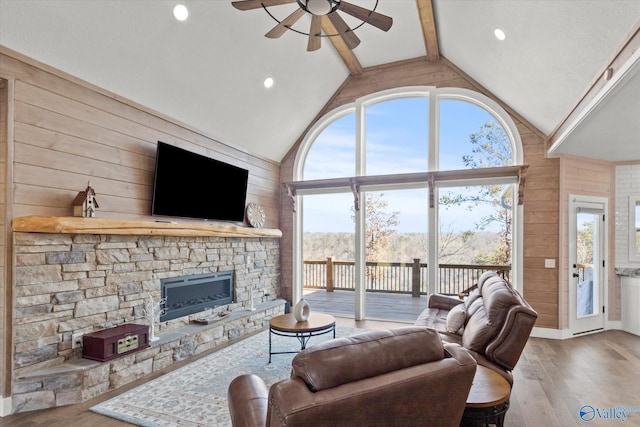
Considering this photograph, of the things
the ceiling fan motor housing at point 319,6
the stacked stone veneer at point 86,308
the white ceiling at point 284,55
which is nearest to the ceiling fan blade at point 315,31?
the ceiling fan motor housing at point 319,6

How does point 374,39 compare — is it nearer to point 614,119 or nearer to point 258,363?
point 614,119

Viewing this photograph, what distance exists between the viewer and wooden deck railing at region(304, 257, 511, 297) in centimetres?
573

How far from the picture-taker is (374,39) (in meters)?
5.49

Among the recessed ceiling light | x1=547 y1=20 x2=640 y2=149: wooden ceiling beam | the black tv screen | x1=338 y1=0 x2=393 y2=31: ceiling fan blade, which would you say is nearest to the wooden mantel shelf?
the black tv screen

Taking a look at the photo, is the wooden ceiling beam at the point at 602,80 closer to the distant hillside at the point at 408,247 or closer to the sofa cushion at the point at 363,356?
the distant hillside at the point at 408,247

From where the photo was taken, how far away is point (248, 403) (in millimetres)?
1748

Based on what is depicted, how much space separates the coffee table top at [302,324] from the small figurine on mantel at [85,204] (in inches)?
82.7

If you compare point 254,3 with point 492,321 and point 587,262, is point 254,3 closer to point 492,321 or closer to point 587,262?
point 492,321

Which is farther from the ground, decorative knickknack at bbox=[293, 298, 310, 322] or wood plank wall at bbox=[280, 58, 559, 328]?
wood plank wall at bbox=[280, 58, 559, 328]

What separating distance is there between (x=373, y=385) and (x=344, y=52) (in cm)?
533

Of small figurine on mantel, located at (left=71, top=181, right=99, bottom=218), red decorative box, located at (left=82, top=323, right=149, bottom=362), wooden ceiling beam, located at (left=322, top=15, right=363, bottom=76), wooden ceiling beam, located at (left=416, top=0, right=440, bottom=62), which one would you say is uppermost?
wooden ceiling beam, located at (left=416, top=0, right=440, bottom=62)

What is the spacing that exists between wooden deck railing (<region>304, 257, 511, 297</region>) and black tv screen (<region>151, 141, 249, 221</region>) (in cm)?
197

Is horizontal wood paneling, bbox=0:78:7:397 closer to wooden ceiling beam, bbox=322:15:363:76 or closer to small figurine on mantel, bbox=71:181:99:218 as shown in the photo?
small figurine on mantel, bbox=71:181:99:218

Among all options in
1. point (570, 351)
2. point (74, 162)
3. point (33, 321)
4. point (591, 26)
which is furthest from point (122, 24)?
point (570, 351)
